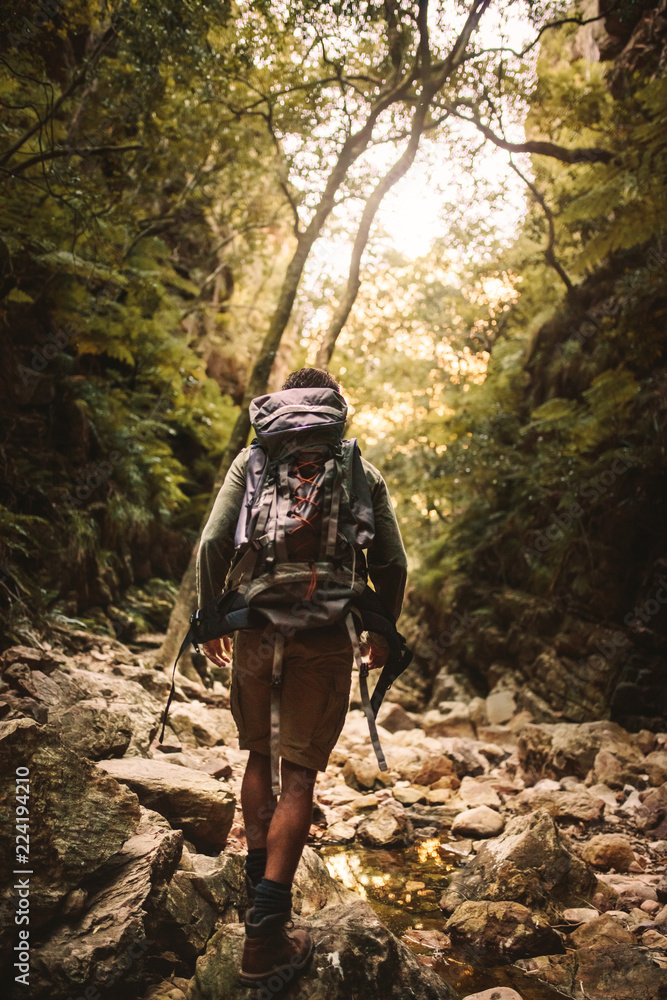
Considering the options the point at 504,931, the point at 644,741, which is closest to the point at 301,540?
the point at 504,931

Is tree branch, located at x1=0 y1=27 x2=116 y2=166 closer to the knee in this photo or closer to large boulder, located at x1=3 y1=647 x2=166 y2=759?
large boulder, located at x1=3 y1=647 x2=166 y2=759

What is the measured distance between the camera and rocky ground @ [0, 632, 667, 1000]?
2.22m

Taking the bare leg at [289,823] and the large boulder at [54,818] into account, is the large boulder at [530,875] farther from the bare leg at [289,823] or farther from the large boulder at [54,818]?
the large boulder at [54,818]

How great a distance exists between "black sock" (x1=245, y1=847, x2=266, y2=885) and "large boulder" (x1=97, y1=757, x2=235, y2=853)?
105 centimetres

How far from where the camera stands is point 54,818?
7.97 feet

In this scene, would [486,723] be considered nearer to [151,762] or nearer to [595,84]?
[151,762]

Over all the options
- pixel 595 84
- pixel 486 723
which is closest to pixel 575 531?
pixel 486 723

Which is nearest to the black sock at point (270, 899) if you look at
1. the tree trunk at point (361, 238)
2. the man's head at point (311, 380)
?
the man's head at point (311, 380)

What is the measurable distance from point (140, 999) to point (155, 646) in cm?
640

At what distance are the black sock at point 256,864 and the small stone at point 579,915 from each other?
84.9 inches

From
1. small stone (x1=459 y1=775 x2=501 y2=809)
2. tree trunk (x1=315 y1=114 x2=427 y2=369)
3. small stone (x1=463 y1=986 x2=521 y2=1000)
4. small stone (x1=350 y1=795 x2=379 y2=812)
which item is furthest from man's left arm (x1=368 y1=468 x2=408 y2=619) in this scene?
tree trunk (x1=315 y1=114 x2=427 y2=369)

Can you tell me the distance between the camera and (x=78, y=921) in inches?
89.2

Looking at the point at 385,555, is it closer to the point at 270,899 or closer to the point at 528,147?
the point at 270,899

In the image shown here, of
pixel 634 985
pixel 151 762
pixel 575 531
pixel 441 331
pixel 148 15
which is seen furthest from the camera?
pixel 441 331
